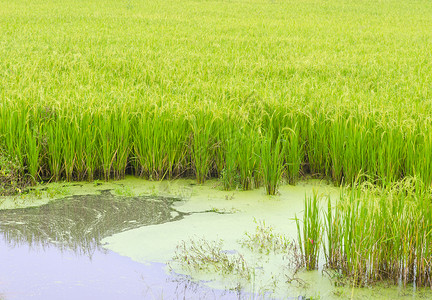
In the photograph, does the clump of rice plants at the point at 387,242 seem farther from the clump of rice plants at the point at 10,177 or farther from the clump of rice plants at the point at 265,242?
the clump of rice plants at the point at 10,177

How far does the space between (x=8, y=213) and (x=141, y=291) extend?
5.49ft

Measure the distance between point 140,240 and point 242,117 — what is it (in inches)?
78.5

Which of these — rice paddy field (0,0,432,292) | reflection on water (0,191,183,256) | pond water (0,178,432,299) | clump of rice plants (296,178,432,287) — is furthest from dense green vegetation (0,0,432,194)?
clump of rice plants (296,178,432,287)

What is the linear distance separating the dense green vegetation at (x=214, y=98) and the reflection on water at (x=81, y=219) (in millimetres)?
558

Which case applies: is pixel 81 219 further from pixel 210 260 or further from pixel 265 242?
pixel 265 242

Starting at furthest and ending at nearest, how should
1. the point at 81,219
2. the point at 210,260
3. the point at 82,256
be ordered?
the point at 81,219 → the point at 82,256 → the point at 210,260

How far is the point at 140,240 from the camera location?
12.4ft

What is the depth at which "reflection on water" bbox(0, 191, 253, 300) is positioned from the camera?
3.09 meters

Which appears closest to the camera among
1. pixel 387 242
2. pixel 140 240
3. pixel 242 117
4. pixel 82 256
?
Result: pixel 387 242

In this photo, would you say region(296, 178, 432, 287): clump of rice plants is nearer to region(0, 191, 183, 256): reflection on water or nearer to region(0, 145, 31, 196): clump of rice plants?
region(0, 191, 183, 256): reflection on water

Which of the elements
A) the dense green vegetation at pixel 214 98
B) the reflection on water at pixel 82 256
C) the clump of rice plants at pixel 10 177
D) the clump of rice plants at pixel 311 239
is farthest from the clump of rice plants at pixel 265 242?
the clump of rice plants at pixel 10 177

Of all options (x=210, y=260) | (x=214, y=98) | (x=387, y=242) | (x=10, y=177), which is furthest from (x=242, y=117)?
(x=387, y=242)

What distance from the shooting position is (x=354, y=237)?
10.2 feet

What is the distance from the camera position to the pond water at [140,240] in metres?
3.09
